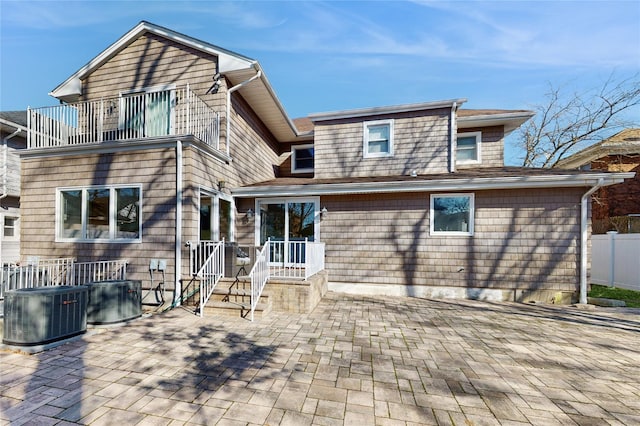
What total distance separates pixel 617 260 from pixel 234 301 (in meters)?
12.0

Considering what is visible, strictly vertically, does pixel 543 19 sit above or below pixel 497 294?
above

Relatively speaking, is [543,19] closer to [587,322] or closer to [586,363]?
[587,322]

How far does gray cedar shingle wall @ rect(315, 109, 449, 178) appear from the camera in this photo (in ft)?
28.2

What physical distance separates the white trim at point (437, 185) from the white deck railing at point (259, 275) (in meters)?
2.36

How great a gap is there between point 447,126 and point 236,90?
21.9 ft

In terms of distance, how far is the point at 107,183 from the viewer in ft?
21.3

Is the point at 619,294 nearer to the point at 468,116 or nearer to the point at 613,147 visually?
the point at 468,116

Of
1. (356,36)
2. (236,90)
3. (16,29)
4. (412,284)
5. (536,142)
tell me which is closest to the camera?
(412,284)

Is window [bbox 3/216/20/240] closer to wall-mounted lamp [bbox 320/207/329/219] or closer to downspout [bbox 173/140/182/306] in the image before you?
downspout [bbox 173/140/182/306]

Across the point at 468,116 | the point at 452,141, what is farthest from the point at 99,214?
the point at 468,116

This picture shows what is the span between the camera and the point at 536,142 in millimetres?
15414

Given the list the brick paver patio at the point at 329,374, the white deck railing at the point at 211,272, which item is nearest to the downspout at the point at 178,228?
the white deck railing at the point at 211,272

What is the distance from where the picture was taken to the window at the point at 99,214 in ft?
20.9

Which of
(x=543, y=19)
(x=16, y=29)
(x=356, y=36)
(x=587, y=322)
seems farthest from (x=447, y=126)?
(x=16, y=29)
